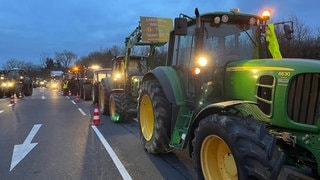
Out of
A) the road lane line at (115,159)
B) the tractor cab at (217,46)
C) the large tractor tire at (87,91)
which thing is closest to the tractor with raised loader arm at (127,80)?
the road lane line at (115,159)

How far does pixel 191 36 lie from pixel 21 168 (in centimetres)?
374

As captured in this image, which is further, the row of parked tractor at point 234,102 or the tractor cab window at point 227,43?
the tractor cab window at point 227,43

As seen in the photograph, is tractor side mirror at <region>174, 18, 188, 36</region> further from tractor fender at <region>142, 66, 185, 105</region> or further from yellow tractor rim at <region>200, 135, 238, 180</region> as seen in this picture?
yellow tractor rim at <region>200, 135, 238, 180</region>

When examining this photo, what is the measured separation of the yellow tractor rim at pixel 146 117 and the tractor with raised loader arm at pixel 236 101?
0.26 metres

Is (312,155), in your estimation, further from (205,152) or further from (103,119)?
(103,119)

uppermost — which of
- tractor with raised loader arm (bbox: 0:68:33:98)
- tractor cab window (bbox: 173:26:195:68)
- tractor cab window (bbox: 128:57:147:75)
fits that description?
tractor cab window (bbox: 173:26:195:68)

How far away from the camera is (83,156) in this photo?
8250mm

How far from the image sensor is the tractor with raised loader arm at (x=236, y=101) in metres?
4.71

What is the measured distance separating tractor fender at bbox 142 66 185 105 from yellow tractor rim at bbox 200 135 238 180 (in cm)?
191

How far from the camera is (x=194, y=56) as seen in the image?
6.94 metres

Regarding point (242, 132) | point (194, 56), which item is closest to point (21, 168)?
point (194, 56)

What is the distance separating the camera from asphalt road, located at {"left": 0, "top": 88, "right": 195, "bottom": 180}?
22.6ft

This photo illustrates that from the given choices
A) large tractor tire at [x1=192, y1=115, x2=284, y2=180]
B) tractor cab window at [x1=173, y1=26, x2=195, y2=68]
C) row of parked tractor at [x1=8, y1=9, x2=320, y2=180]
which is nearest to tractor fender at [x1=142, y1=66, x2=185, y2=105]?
row of parked tractor at [x1=8, y1=9, x2=320, y2=180]

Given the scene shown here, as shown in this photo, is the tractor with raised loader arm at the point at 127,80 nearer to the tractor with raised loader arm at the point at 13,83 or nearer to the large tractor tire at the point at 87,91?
the large tractor tire at the point at 87,91
